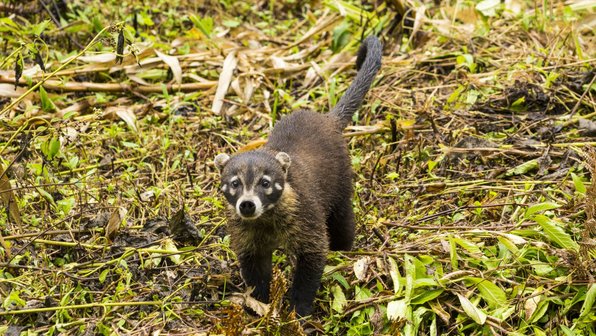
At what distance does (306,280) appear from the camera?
6.37m

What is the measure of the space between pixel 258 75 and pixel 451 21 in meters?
2.63

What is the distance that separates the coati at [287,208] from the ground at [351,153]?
262 millimetres

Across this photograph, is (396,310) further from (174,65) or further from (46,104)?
(174,65)

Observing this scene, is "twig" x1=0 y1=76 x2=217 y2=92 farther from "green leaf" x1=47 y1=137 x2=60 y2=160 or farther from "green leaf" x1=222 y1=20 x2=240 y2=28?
"green leaf" x1=47 y1=137 x2=60 y2=160

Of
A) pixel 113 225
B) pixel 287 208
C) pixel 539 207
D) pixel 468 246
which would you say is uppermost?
pixel 539 207

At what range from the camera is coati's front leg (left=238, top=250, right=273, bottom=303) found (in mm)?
6480

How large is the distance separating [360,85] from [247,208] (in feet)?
7.98

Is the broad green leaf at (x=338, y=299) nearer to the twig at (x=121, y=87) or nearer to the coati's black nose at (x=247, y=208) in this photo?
the coati's black nose at (x=247, y=208)

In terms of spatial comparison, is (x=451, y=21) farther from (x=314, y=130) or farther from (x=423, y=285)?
(x=423, y=285)

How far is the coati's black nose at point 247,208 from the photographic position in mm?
5992

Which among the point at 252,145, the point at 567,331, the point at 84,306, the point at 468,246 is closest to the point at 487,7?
the point at 252,145

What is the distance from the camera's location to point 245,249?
6.43 meters

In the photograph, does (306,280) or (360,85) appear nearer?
(306,280)

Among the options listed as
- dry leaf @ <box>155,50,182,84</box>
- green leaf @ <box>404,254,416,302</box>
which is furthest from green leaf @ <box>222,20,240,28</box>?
green leaf @ <box>404,254,416,302</box>
